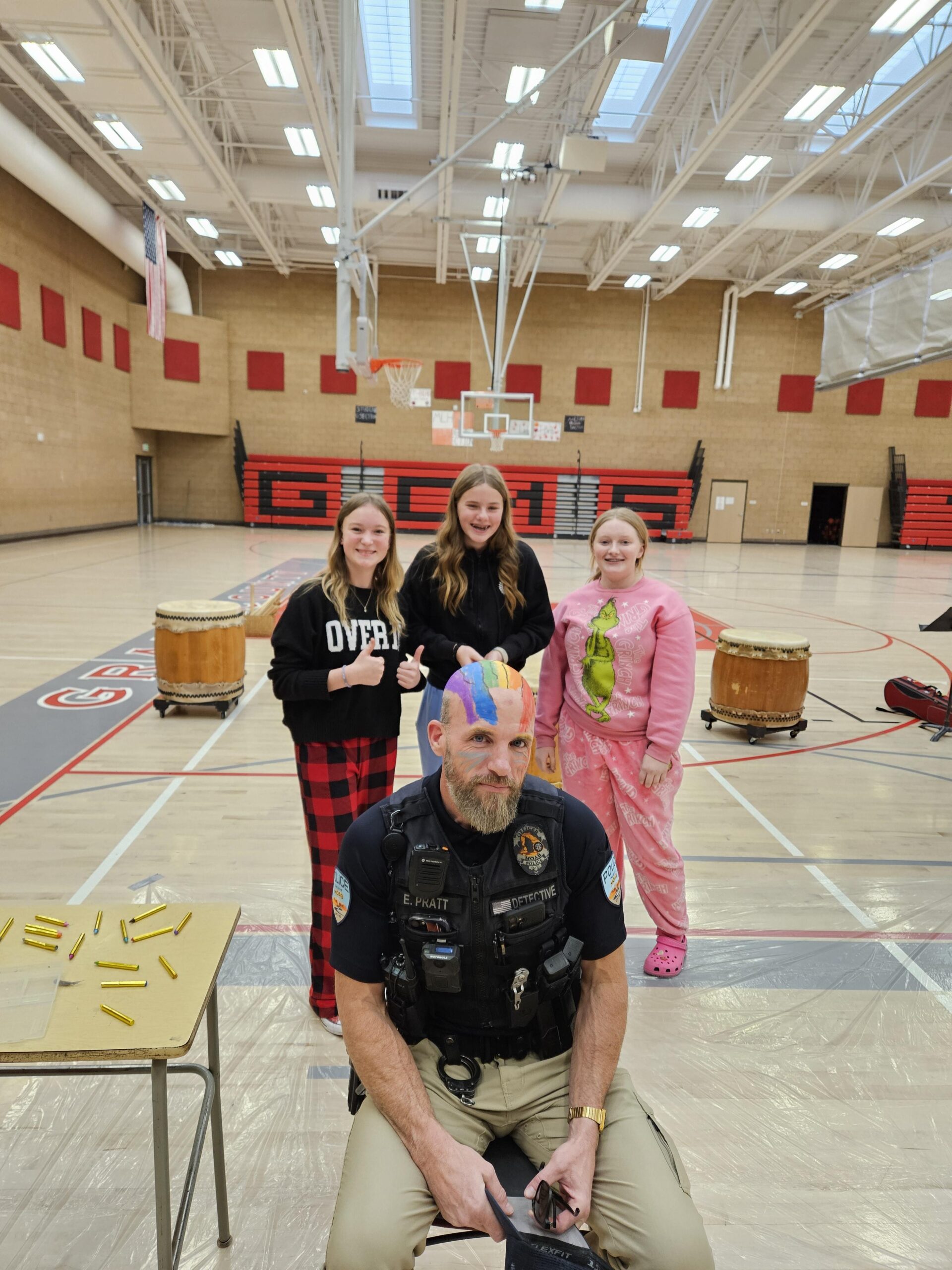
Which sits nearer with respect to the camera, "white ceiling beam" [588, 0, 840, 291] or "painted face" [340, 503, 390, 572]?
"painted face" [340, 503, 390, 572]

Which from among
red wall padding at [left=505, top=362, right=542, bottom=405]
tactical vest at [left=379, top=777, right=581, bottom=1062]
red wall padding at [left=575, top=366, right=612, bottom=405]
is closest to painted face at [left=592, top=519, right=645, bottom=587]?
tactical vest at [left=379, top=777, right=581, bottom=1062]

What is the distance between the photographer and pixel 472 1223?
158 cm

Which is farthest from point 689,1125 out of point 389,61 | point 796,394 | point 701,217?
point 796,394

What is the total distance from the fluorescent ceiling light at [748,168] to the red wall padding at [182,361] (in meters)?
16.4

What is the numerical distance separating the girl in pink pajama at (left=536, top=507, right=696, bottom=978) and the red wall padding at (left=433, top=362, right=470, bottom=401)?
24259mm

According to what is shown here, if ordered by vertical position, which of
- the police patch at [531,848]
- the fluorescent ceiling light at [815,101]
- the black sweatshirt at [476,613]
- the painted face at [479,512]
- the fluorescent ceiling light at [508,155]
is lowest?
the police patch at [531,848]

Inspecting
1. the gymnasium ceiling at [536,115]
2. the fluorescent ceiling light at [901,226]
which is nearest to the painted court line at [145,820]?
the gymnasium ceiling at [536,115]

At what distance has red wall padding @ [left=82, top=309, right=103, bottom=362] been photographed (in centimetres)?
2106

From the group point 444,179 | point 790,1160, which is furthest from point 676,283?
point 790,1160

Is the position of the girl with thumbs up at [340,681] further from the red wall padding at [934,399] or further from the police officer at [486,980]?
the red wall padding at [934,399]

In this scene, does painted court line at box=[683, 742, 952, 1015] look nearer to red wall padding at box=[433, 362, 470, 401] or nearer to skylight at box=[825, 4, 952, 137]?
skylight at box=[825, 4, 952, 137]

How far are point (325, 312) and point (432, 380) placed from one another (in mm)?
4080

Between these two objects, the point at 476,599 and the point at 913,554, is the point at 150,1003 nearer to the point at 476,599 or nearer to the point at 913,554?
the point at 476,599

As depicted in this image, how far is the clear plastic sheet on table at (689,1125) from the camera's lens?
2094 millimetres
